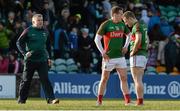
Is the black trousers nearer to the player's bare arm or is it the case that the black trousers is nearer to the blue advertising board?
the player's bare arm

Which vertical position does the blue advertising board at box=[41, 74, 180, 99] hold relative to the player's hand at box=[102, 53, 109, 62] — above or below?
below

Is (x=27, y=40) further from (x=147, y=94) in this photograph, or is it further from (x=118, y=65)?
(x=147, y=94)

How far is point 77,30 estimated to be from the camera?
26.6 metres

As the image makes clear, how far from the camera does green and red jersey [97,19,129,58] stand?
17109mm

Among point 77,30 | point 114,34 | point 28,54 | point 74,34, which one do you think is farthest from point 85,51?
point 114,34

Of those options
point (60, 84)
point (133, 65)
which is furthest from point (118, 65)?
point (60, 84)

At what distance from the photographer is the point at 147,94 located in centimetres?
2411

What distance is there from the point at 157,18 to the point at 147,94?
204 inches

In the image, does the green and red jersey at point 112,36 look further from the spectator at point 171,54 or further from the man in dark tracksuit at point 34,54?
the spectator at point 171,54

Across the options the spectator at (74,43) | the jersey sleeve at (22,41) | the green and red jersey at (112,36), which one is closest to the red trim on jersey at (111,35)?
the green and red jersey at (112,36)

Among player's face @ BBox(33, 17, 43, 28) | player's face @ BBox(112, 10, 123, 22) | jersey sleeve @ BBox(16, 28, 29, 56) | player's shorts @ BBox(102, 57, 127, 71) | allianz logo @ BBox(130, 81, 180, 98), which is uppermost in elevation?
player's face @ BBox(112, 10, 123, 22)

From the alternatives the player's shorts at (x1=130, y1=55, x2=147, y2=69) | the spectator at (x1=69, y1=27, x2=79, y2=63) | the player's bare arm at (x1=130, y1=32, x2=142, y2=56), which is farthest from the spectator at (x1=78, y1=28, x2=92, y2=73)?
the player's bare arm at (x1=130, y1=32, x2=142, y2=56)

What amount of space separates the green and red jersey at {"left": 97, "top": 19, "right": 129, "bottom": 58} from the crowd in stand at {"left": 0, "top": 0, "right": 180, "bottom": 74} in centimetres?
790

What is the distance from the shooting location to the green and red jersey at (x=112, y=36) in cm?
1711
